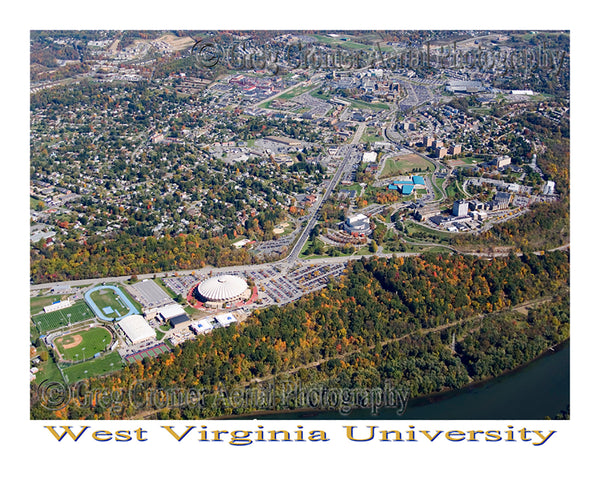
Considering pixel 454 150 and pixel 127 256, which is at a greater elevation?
pixel 454 150

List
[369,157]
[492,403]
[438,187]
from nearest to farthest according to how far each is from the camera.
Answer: [492,403] < [438,187] < [369,157]

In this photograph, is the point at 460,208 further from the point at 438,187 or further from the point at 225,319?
the point at 225,319

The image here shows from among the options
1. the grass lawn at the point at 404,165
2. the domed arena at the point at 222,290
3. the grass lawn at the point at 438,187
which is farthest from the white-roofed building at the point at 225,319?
the grass lawn at the point at 404,165

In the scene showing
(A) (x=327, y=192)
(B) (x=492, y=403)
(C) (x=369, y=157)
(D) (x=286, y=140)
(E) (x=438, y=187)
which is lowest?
(B) (x=492, y=403)

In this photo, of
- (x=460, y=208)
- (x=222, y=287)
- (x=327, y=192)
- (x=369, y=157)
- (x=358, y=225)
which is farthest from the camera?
(x=369, y=157)

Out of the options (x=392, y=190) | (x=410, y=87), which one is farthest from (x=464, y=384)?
(x=410, y=87)

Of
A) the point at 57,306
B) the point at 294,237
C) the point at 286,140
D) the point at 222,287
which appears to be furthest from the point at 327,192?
the point at 57,306
